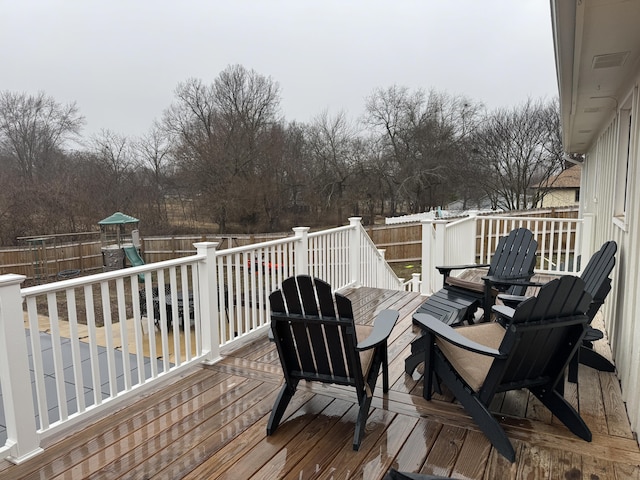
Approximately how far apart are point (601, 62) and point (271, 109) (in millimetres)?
18318

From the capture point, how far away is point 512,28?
48.7 feet

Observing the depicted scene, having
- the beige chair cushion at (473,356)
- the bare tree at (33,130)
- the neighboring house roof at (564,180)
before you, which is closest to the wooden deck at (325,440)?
the beige chair cushion at (473,356)

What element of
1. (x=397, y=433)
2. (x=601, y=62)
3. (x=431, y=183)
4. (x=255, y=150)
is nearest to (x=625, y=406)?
(x=397, y=433)

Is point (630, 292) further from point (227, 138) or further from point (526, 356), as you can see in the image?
point (227, 138)

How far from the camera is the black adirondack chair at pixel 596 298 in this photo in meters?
2.88

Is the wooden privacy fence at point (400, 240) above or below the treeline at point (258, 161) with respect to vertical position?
below

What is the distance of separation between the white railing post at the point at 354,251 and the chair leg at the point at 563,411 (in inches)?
141

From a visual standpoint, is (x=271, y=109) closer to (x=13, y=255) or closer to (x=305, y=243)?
(x=13, y=255)

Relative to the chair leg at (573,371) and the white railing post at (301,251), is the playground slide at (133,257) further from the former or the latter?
the chair leg at (573,371)

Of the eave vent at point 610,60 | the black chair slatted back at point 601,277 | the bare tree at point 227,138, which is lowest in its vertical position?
the black chair slatted back at point 601,277

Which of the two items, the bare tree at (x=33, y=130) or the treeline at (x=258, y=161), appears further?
the treeline at (x=258, y=161)

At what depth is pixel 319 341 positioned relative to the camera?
2291mm

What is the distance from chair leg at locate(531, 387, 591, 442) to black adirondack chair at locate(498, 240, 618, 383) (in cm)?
62

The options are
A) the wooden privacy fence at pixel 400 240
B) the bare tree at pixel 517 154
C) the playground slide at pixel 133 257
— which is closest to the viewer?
the playground slide at pixel 133 257
